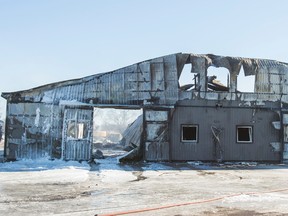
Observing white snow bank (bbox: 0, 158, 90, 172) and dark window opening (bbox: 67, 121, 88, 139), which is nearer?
white snow bank (bbox: 0, 158, 90, 172)

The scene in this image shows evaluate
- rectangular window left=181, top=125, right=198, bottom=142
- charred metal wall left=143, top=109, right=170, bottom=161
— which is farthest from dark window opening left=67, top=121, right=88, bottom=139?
rectangular window left=181, top=125, right=198, bottom=142

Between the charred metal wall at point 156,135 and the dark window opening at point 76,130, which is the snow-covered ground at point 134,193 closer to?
the dark window opening at point 76,130

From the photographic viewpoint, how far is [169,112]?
19.6 meters

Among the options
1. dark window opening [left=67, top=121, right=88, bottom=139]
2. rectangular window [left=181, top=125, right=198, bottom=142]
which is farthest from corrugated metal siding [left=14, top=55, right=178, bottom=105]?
rectangular window [left=181, top=125, right=198, bottom=142]

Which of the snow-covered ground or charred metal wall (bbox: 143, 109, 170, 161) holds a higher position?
charred metal wall (bbox: 143, 109, 170, 161)

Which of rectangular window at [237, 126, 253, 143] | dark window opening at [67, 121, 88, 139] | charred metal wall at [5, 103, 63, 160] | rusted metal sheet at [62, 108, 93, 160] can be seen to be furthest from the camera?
rectangular window at [237, 126, 253, 143]

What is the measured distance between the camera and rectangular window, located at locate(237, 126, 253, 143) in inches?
802

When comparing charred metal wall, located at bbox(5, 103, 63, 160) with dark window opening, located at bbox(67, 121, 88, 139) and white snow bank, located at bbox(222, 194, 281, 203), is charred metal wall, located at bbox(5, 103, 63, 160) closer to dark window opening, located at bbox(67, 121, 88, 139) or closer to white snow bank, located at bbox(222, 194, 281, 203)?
dark window opening, located at bbox(67, 121, 88, 139)

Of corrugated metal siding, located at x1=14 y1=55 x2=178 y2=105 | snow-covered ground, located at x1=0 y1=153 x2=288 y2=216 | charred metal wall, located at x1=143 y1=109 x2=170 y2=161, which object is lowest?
snow-covered ground, located at x1=0 y1=153 x2=288 y2=216

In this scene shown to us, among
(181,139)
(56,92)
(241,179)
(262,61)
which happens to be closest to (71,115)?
(56,92)

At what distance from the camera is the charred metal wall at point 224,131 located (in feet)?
64.5

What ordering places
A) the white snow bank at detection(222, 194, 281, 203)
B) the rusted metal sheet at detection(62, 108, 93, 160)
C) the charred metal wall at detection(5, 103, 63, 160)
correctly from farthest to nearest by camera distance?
the rusted metal sheet at detection(62, 108, 93, 160) → the charred metal wall at detection(5, 103, 63, 160) → the white snow bank at detection(222, 194, 281, 203)

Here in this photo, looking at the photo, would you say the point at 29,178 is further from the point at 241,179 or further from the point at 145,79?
the point at 145,79

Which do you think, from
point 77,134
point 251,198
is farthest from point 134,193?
point 77,134
